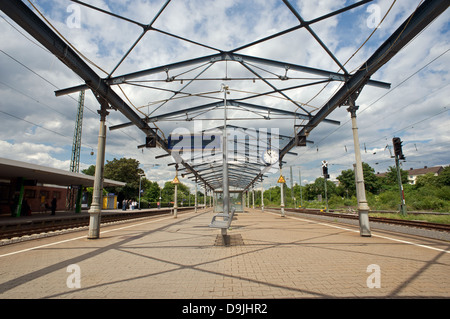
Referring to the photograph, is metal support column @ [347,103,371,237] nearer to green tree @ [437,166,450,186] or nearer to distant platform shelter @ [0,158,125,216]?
distant platform shelter @ [0,158,125,216]

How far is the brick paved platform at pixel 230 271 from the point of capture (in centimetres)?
323

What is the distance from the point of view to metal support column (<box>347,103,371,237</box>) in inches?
316

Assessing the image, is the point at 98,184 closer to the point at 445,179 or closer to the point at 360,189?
the point at 360,189

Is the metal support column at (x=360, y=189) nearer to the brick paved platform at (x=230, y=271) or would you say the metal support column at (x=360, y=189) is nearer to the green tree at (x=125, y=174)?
the brick paved platform at (x=230, y=271)

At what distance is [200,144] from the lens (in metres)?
14.6

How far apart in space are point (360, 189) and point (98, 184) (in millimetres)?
8949

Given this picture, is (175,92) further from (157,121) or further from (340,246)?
(340,246)

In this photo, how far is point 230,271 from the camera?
4.26 metres

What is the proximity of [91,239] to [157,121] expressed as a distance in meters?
6.20

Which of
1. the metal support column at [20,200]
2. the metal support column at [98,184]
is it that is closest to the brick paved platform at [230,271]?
the metal support column at [98,184]

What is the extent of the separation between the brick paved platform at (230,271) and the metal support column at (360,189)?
1.49 m

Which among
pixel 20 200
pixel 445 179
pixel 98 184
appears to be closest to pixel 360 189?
pixel 98 184

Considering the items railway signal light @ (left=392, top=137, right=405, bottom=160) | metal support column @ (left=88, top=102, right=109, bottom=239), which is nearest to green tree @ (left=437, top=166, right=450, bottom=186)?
railway signal light @ (left=392, top=137, right=405, bottom=160)
